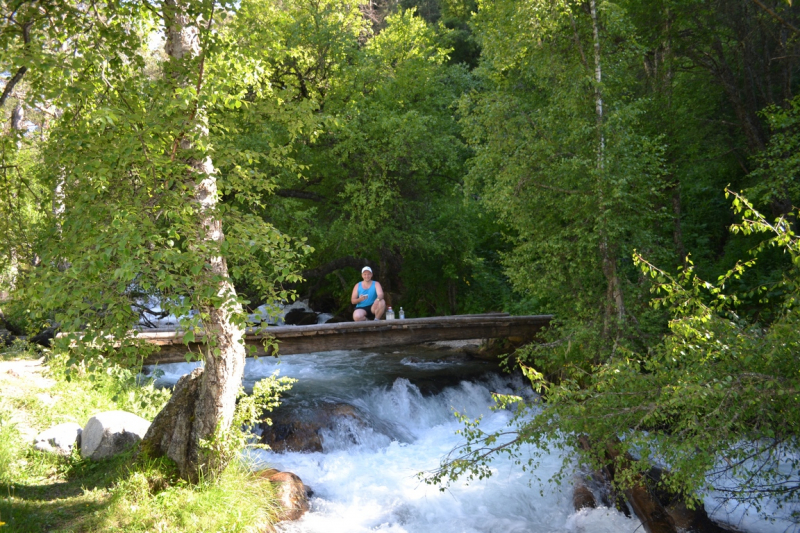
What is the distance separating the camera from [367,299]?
11055 millimetres

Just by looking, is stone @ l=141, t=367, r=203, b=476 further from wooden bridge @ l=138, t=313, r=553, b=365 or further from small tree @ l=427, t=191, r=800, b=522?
small tree @ l=427, t=191, r=800, b=522

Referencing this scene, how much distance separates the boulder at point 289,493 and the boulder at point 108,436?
59.9 inches

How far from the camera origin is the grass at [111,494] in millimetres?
4949

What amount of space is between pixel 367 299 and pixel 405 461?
358 centimetres

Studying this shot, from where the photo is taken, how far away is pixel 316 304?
18.6 meters

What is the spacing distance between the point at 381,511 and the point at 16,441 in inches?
155

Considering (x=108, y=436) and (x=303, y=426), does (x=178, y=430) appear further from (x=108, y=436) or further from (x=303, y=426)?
(x=303, y=426)

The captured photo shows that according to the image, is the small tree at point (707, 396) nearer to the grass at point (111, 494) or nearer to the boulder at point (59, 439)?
the grass at point (111, 494)

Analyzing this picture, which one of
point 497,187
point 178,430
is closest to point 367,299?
point 497,187

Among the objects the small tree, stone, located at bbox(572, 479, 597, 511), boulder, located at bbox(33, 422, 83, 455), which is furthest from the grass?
stone, located at bbox(572, 479, 597, 511)

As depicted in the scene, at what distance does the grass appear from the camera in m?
4.95

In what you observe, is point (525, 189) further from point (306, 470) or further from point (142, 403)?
point (142, 403)

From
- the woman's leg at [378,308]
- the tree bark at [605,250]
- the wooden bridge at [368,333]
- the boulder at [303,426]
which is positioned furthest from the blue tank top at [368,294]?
the tree bark at [605,250]

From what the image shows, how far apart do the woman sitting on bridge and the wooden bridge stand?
0.67 meters
